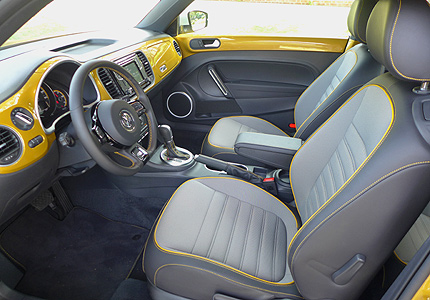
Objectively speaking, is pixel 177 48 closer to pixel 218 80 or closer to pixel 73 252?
pixel 218 80

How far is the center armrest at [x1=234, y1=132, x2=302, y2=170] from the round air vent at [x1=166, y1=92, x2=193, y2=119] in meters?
1.09

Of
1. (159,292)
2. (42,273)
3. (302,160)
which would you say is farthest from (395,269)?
(42,273)

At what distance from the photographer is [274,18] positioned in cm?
300

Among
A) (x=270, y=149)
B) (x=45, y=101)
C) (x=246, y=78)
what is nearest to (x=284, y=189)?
(x=270, y=149)

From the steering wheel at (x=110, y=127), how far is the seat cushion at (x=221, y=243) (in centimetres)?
24

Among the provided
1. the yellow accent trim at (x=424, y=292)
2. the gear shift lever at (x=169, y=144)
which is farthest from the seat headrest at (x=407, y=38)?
the gear shift lever at (x=169, y=144)

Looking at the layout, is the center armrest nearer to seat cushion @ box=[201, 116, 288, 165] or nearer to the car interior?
the car interior

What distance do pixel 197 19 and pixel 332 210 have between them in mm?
2050

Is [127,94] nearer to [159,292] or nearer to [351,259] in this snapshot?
[159,292]

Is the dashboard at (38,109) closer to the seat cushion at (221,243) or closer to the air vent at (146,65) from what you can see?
the air vent at (146,65)

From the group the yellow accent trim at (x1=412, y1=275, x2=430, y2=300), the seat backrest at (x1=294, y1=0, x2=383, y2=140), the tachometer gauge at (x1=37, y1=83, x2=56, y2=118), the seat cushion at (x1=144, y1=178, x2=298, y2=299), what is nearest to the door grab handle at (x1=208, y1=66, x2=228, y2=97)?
the seat backrest at (x1=294, y1=0, x2=383, y2=140)

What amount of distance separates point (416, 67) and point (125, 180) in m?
1.44

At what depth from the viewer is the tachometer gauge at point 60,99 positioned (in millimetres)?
1372

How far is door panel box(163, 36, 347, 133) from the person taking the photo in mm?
2381
